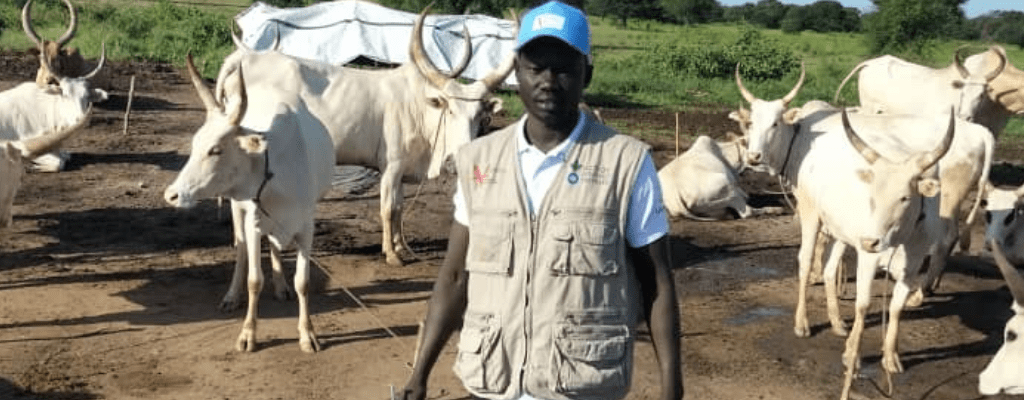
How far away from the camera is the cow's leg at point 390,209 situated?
9.76 m

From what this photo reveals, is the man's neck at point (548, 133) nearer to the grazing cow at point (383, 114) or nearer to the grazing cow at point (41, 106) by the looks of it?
the grazing cow at point (383, 114)

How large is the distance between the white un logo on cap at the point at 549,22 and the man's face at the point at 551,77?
1.9 inches

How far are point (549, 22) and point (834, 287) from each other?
5878 mm

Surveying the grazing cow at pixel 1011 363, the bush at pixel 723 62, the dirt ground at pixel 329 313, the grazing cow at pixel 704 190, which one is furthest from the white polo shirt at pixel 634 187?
the bush at pixel 723 62

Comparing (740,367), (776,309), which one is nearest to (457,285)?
(740,367)

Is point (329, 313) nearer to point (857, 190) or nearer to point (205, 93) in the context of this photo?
point (205, 93)

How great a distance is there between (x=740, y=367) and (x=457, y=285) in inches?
183

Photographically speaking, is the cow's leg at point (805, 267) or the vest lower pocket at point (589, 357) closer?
the vest lower pocket at point (589, 357)

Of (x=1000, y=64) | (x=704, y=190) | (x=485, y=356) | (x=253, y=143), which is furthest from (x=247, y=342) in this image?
(x=1000, y=64)

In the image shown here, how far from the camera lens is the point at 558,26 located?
2.90m

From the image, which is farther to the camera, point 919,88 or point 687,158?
point 919,88

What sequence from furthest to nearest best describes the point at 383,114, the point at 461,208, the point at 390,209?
the point at 383,114
the point at 390,209
the point at 461,208

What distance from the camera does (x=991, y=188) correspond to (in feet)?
32.8

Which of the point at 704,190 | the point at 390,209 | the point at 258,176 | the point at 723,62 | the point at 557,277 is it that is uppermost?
the point at 557,277
